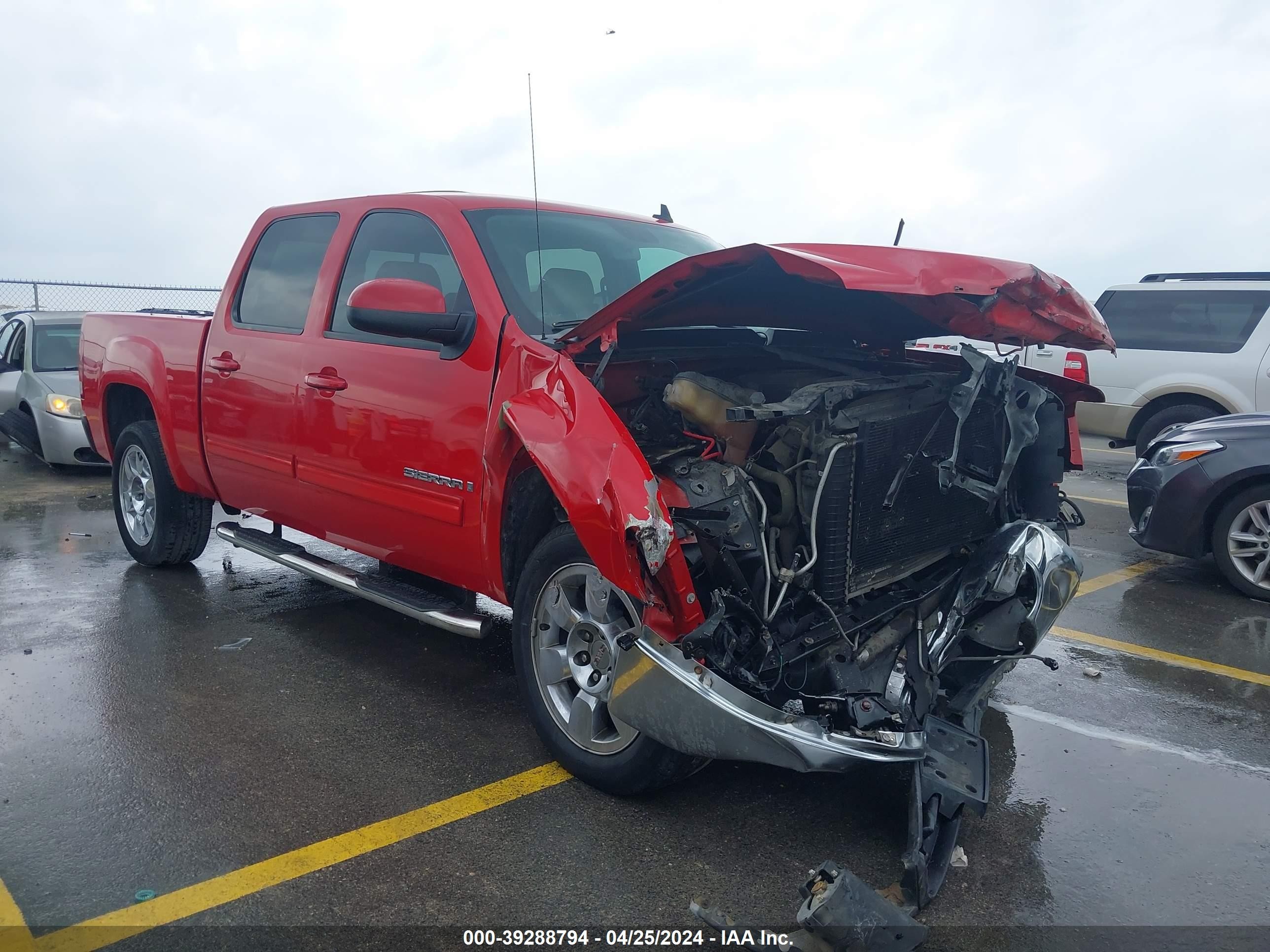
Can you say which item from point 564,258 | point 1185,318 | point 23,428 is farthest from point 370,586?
point 1185,318

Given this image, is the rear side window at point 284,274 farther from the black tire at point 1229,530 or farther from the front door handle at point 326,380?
the black tire at point 1229,530

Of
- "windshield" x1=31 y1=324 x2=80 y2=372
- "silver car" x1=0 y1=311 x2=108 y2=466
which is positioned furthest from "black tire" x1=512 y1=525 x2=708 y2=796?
"windshield" x1=31 y1=324 x2=80 y2=372

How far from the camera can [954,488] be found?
3.48 meters

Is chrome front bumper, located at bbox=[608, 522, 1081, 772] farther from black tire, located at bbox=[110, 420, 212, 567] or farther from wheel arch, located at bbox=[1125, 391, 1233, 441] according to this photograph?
wheel arch, located at bbox=[1125, 391, 1233, 441]

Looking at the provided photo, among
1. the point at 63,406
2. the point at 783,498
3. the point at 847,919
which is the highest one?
the point at 783,498

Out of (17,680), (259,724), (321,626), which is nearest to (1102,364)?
(321,626)

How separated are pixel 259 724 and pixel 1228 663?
14.2 ft

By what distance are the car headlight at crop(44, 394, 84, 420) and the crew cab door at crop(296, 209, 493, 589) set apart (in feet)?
20.3

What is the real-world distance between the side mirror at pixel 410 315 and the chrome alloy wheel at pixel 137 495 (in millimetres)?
3033

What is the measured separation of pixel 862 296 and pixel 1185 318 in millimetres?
7715

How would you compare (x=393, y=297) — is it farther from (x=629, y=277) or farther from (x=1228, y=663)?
(x=1228, y=663)

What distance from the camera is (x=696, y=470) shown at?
313 centimetres

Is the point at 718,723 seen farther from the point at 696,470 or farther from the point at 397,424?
the point at 397,424

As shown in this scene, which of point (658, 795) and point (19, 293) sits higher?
point (19, 293)
